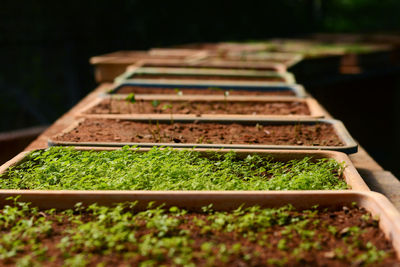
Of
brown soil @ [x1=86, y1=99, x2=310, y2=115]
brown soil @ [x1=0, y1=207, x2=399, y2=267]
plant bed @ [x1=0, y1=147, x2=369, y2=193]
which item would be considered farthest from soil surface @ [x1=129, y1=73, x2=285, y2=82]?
brown soil @ [x1=0, y1=207, x2=399, y2=267]

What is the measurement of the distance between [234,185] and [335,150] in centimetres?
81

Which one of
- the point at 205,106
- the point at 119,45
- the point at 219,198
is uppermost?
the point at 219,198

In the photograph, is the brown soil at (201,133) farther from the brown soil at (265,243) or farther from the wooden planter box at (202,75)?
the wooden planter box at (202,75)

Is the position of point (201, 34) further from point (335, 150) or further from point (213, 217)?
point (213, 217)

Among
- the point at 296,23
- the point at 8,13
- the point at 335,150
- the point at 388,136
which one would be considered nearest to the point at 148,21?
the point at 8,13

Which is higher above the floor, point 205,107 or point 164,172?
point 164,172

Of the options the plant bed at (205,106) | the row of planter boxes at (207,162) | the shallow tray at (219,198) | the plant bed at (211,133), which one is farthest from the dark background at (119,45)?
the shallow tray at (219,198)

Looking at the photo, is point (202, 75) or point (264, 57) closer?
point (202, 75)

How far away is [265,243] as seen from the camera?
192 cm

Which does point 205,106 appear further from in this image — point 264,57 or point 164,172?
point 264,57

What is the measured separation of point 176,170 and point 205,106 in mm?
1954

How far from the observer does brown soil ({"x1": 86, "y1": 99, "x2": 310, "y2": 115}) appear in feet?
13.8

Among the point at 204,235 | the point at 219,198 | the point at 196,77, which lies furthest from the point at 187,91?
the point at 204,235

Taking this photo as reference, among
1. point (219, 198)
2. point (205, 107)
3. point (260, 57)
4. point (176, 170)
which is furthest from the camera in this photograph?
point (260, 57)
